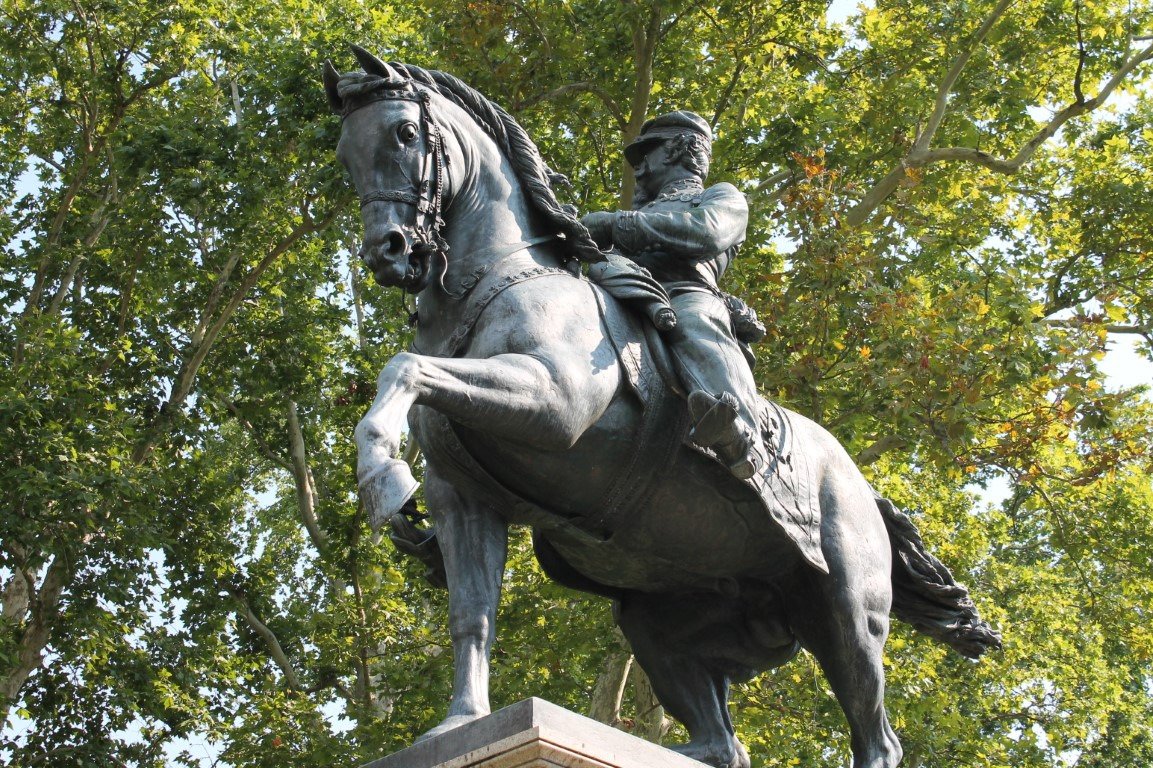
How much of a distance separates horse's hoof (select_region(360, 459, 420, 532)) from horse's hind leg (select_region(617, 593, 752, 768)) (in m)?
1.80

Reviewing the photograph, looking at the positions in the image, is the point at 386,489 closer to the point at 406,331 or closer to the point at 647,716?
the point at 647,716

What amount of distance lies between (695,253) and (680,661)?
5.03 feet

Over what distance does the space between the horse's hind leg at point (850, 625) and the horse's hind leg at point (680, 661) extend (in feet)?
1.25

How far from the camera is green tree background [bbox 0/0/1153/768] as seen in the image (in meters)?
13.1

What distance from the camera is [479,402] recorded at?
181 inches

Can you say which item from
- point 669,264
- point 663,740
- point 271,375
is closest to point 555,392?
point 669,264

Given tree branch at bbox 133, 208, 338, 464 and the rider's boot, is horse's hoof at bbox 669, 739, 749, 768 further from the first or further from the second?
tree branch at bbox 133, 208, 338, 464

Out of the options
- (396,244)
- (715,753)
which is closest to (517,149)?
(396,244)

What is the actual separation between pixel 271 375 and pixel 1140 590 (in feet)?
31.5

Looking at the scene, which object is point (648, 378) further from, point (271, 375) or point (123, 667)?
point (271, 375)

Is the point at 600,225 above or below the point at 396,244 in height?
above

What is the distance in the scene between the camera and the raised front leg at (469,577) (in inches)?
186

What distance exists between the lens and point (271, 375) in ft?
56.1

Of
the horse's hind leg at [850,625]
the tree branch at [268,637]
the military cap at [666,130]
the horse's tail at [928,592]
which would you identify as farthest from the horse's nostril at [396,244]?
the tree branch at [268,637]
